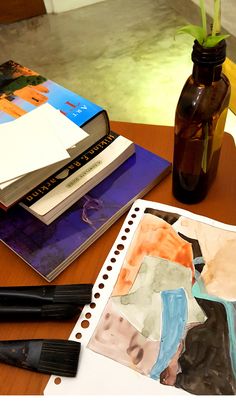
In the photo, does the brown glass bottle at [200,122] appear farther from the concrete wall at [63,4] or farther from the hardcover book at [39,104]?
the concrete wall at [63,4]

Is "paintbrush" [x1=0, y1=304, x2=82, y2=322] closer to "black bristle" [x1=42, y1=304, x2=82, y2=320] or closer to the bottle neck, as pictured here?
"black bristle" [x1=42, y1=304, x2=82, y2=320]

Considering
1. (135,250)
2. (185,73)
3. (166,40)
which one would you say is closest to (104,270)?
(135,250)

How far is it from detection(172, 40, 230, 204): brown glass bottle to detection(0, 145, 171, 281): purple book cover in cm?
7

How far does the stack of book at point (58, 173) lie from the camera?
520mm

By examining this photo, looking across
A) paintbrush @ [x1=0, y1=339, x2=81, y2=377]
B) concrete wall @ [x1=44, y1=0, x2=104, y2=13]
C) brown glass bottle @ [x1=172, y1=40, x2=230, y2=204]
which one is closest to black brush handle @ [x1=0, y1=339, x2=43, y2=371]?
paintbrush @ [x1=0, y1=339, x2=81, y2=377]

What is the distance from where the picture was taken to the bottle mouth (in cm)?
43

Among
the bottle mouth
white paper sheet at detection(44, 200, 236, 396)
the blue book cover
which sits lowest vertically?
white paper sheet at detection(44, 200, 236, 396)

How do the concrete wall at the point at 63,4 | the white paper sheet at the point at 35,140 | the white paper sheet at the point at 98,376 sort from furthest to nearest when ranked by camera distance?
the concrete wall at the point at 63,4 → the white paper sheet at the point at 35,140 → the white paper sheet at the point at 98,376

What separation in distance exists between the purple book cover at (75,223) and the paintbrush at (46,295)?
0.03 meters

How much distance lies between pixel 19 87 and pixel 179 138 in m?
0.28

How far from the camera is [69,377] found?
0.42 m

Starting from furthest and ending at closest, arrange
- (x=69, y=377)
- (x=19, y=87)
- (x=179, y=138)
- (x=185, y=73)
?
(x=185, y=73), (x=19, y=87), (x=179, y=138), (x=69, y=377)

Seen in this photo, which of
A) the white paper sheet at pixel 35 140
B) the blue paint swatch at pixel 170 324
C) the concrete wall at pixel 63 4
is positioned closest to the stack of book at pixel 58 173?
the white paper sheet at pixel 35 140

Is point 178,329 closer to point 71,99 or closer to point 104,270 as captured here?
point 104,270
